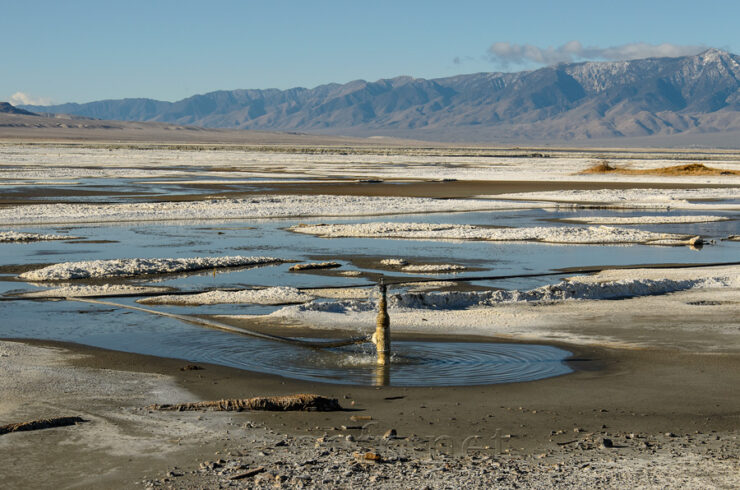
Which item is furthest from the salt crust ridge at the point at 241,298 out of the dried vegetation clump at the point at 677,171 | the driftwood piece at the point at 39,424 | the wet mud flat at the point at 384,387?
the dried vegetation clump at the point at 677,171

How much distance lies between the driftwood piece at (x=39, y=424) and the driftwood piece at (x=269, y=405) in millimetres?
820

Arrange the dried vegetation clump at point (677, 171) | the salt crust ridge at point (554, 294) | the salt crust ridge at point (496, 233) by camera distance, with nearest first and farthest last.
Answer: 1. the salt crust ridge at point (554, 294)
2. the salt crust ridge at point (496, 233)
3. the dried vegetation clump at point (677, 171)

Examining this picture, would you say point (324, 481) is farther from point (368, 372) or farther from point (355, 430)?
point (368, 372)

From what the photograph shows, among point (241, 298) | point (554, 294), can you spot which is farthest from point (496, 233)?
point (241, 298)

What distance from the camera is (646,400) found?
993cm

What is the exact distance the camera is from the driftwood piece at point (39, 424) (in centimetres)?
857

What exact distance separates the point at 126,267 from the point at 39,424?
11020 mm

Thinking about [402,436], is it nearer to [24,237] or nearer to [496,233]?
[496,233]

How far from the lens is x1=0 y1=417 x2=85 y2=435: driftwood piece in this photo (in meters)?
8.57

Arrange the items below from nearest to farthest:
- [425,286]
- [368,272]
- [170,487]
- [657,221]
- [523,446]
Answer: [170,487], [523,446], [425,286], [368,272], [657,221]

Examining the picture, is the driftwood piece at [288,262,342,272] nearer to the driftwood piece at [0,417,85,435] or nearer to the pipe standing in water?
the pipe standing in water

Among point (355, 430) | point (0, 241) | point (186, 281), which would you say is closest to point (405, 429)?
point (355, 430)

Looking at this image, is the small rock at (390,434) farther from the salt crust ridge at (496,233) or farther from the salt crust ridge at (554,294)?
Result: the salt crust ridge at (496,233)

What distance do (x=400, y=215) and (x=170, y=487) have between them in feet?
91.4
